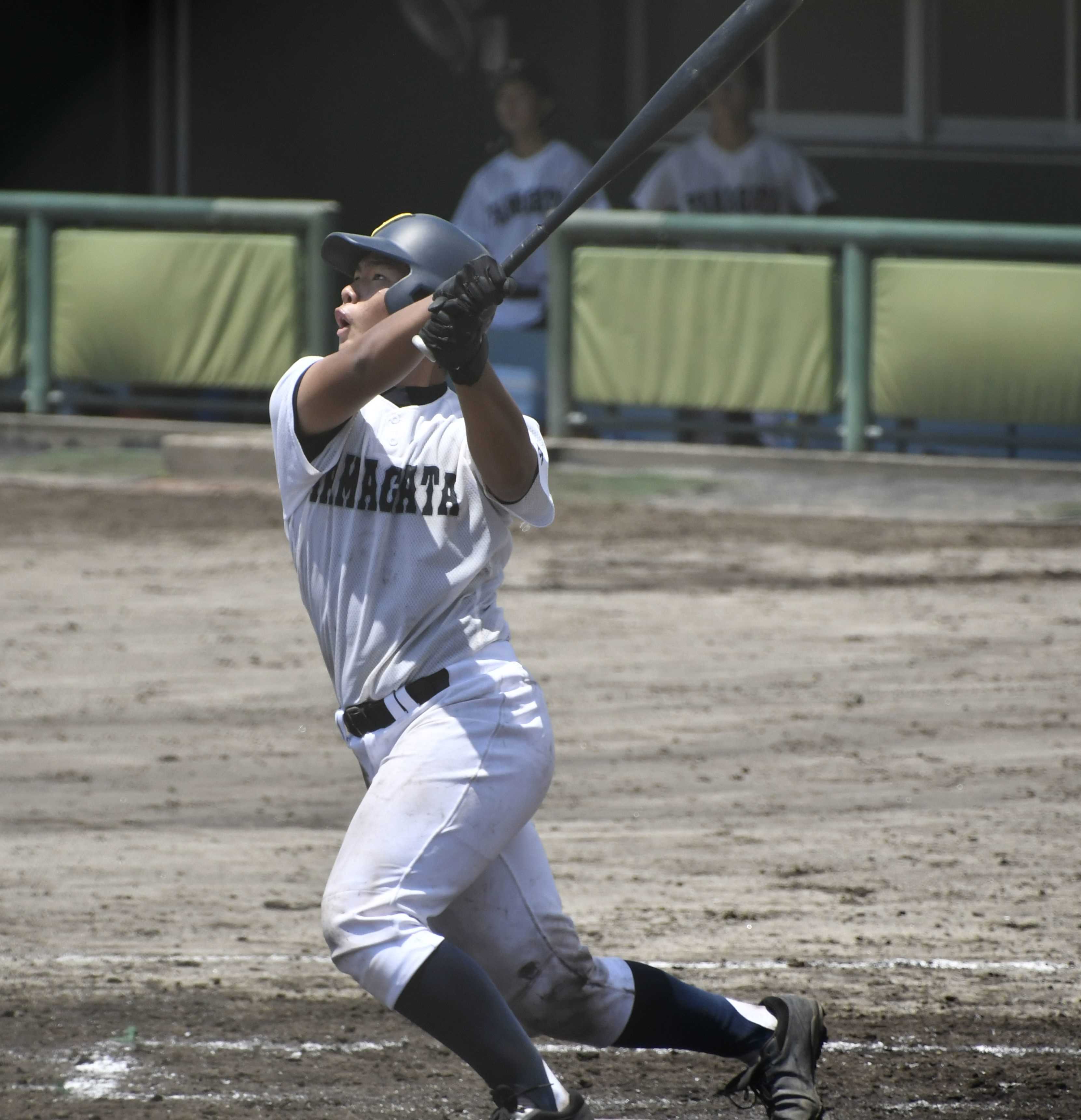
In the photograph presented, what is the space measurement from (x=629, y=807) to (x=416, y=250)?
115 inches

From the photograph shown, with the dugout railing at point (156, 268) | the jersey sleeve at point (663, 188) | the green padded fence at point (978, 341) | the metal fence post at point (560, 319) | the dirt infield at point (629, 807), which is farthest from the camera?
the dugout railing at point (156, 268)

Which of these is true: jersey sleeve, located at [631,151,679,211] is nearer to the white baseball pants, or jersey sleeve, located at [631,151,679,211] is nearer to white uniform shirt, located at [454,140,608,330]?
white uniform shirt, located at [454,140,608,330]

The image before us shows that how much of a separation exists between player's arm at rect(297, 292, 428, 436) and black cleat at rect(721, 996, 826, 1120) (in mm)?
1349

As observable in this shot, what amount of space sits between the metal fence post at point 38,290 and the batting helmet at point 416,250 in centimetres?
892

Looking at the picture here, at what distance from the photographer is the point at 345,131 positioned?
14617 millimetres

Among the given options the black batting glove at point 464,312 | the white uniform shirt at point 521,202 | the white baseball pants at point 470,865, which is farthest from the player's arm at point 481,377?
the white uniform shirt at point 521,202

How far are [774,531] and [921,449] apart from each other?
154 cm

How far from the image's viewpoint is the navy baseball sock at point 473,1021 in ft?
11.7

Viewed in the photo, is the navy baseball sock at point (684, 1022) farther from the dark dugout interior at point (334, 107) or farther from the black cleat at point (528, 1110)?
the dark dugout interior at point (334, 107)

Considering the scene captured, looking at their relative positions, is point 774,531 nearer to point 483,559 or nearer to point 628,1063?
point 628,1063

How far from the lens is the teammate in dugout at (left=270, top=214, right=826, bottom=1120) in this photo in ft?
11.8

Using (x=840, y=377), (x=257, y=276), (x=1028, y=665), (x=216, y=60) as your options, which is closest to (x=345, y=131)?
(x=216, y=60)

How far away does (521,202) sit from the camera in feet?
38.3

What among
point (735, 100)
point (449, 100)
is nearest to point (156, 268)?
point (449, 100)
